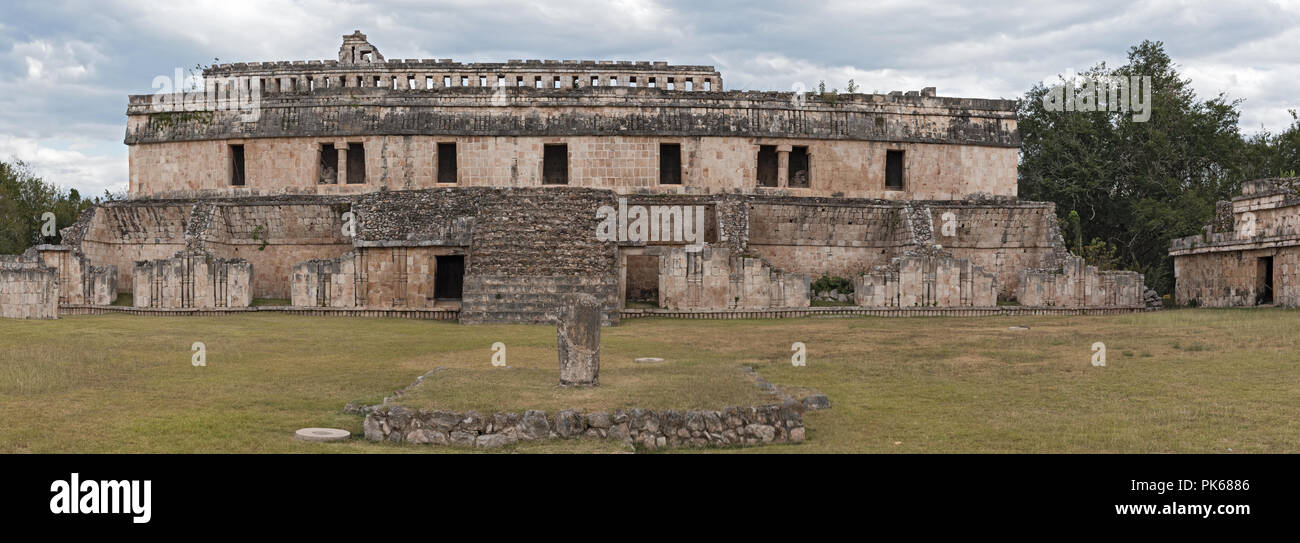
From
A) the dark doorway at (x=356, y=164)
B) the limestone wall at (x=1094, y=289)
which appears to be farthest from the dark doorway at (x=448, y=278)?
the limestone wall at (x=1094, y=289)

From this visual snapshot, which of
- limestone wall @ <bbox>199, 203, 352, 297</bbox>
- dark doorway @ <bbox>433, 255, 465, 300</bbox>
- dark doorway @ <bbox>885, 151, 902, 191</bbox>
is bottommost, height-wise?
dark doorway @ <bbox>433, 255, 465, 300</bbox>

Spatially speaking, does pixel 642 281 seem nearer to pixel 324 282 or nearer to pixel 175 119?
pixel 324 282

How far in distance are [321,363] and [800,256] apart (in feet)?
57.5

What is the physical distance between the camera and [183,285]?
24703 mm

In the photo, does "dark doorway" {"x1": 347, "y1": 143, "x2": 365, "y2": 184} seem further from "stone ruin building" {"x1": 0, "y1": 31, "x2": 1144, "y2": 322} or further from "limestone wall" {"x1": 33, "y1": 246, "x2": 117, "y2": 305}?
"limestone wall" {"x1": 33, "y1": 246, "x2": 117, "y2": 305}

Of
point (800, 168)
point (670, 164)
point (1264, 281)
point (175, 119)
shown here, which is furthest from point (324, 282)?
point (1264, 281)

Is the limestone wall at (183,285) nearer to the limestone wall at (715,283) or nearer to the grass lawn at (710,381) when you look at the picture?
the grass lawn at (710,381)

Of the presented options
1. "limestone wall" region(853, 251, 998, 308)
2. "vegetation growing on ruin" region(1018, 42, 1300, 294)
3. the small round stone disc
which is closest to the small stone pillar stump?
the small round stone disc

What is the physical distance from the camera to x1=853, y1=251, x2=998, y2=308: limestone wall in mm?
25250

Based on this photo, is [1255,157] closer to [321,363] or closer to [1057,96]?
[1057,96]

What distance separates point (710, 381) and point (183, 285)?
18.0 m

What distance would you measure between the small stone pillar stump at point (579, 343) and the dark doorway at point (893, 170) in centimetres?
2249

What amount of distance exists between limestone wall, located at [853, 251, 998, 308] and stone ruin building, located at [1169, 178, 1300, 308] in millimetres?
5707
